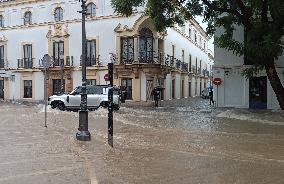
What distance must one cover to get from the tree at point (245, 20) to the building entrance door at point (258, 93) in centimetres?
442

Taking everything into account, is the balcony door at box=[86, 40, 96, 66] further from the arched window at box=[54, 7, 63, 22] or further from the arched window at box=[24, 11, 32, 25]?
the arched window at box=[24, 11, 32, 25]

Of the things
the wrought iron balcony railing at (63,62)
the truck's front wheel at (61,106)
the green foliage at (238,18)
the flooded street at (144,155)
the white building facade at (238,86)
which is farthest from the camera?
the wrought iron balcony railing at (63,62)

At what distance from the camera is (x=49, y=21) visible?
38.3 m

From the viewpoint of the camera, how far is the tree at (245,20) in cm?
1916

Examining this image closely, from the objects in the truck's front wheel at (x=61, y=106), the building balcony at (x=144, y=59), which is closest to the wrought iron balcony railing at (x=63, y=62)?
the building balcony at (x=144, y=59)

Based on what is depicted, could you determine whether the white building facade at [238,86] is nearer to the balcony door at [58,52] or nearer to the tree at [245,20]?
the tree at [245,20]

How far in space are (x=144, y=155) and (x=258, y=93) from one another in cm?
1877

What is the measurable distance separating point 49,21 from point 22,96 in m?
7.85

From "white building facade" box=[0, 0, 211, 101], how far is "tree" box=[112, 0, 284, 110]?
8436 millimetres

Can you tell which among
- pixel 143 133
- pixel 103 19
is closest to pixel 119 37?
pixel 103 19

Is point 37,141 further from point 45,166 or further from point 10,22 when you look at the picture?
point 10,22

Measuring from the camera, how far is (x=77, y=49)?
36.8m

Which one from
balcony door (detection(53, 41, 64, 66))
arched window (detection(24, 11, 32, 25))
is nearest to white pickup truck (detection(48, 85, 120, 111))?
balcony door (detection(53, 41, 64, 66))

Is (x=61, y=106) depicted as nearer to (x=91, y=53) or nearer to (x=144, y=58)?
(x=144, y=58)
